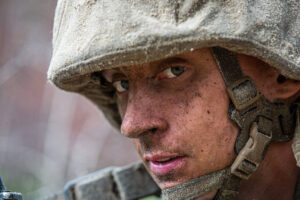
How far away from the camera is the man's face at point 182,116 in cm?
209

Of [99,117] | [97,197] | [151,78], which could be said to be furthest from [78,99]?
[151,78]

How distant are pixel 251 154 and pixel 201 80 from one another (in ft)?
1.35

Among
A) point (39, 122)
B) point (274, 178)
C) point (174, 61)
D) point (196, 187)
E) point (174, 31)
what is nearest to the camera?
point (174, 31)

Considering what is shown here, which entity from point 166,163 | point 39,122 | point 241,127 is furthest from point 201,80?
point 39,122

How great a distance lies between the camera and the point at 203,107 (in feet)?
6.88

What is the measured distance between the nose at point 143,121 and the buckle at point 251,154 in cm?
38

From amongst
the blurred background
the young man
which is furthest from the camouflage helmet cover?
the blurred background

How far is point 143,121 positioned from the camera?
2.09m

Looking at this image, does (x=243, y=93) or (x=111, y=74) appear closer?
(x=243, y=93)

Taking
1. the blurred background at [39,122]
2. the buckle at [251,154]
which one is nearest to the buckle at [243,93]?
the buckle at [251,154]

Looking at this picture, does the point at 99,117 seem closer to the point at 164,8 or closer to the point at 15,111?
the point at 15,111

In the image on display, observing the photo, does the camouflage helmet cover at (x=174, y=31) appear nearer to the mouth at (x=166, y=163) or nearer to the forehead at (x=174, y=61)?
the forehead at (x=174, y=61)

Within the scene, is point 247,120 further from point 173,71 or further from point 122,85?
point 122,85

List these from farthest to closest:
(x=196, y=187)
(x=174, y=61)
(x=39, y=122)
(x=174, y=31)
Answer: (x=39, y=122) → (x=196, y=187) → (x=174, y=61) → (x=174, y=31)
